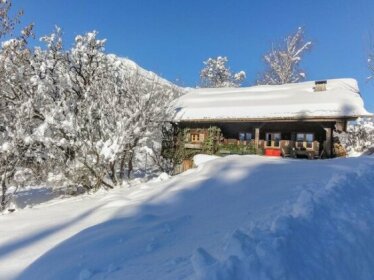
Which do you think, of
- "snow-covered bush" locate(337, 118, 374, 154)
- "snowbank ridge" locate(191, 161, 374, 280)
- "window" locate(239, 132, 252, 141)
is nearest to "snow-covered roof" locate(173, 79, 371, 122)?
"window" locate(239, 132, 252, 141)

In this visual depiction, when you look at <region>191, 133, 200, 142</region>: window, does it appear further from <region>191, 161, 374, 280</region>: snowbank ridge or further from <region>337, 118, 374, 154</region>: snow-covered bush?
<region>191, 161, 374, 280</region>: snowbank ridge

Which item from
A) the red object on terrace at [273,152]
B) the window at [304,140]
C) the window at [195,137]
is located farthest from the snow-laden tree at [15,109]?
the window at [304,140]

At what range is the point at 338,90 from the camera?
21.1 meters

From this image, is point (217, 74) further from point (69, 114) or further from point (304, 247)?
point (304, 247)

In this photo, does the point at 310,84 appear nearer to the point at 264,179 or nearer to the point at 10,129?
the point at 10,129

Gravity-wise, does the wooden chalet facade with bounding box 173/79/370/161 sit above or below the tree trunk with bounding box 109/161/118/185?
above

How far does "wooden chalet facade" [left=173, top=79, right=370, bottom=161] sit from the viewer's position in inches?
738

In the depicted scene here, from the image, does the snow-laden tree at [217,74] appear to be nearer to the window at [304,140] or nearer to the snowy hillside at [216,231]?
the window at [304,140]

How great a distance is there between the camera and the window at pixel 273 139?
21486mm

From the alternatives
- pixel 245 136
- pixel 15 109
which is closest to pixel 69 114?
pixel 15 109

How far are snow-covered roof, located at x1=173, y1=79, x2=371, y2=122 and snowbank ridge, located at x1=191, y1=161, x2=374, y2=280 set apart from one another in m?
14.6

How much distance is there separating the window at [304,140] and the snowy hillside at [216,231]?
13471 mm

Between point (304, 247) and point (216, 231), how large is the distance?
1.10 metres

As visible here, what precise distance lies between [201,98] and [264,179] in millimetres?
19255
